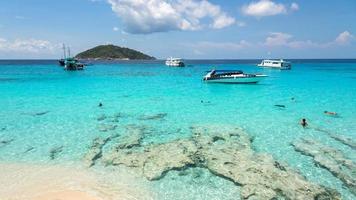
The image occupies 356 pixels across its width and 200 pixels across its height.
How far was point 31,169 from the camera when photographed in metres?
12.1

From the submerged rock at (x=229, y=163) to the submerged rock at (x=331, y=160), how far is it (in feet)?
4.46

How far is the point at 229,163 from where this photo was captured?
40.3 ft

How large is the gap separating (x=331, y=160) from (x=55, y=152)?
11880mm

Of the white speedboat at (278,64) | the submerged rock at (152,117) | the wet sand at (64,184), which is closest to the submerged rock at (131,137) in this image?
the submerged rock at (152,117)

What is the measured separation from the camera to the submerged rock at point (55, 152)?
535 inches

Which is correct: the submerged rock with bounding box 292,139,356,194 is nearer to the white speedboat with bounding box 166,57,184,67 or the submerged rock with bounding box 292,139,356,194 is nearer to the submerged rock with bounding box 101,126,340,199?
the submerged rock with bounding box 101,126,340,199

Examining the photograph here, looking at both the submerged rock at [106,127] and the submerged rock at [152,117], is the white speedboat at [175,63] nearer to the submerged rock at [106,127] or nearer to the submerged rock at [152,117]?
the submerged rock at [152,117]

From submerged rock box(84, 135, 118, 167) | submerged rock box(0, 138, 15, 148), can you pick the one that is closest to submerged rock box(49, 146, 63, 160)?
submerged rock box(84, 135, 118, 167)

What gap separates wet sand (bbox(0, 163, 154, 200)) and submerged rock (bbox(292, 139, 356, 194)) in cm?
690

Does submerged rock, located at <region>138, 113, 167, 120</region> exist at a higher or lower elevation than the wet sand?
higher

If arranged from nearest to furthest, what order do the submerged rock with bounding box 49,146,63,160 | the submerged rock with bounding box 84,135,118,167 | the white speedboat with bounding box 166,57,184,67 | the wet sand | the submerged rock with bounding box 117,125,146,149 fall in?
1. the wet sand
2. the submerged rock with bounding box 84,135,118,167
3. the submerged rock with bounding box 49,146,63,160
4. the submerged rock with bounding box 117,125,146,149
5. the white speedboat with bounding box 166,57,184,67

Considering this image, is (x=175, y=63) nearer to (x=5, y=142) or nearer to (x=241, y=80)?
(x=241, y=80)

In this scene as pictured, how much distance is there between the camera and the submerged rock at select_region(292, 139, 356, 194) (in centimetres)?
1116

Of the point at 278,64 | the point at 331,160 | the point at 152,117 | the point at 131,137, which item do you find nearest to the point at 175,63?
the point at 278,64
